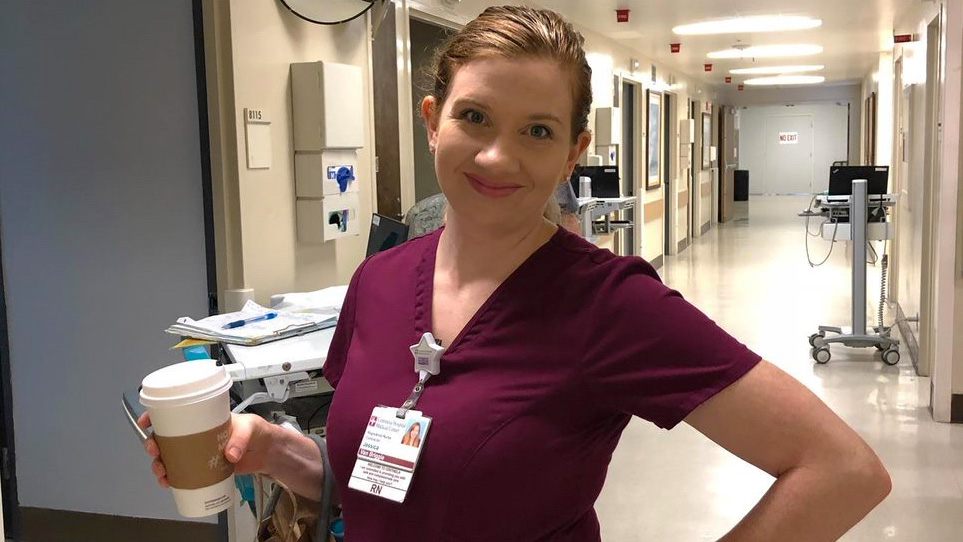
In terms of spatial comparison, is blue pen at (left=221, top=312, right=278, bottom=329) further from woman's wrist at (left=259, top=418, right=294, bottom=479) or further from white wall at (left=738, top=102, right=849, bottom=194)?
white wall at (left=738, top=102, right=849, bottom=194)

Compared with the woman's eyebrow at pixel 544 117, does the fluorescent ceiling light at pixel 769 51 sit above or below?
above

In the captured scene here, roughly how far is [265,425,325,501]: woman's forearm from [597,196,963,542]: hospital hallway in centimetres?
231

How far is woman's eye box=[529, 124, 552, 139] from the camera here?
1.14 m

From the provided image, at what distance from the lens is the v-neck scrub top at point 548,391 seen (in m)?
1.04

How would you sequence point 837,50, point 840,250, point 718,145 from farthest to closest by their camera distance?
point 718,145, point 840,250, point 837,50

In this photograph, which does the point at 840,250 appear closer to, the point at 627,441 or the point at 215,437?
the point at 627,441

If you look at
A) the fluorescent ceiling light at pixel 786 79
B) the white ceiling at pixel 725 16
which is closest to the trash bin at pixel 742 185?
the fluorescent ceiling light at pixel 786 79

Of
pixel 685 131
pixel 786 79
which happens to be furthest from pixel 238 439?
pixel 786 79

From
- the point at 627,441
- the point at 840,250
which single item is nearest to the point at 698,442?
the point at 627,441

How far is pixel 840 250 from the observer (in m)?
12.6

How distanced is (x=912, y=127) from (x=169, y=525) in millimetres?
5847

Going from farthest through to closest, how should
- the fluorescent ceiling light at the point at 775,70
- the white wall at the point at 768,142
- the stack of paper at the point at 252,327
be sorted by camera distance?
the white wall at the point at 768,142 → the fluorescent ceiling light at the point at 775,70 → the stack of paper at the point at 252,327

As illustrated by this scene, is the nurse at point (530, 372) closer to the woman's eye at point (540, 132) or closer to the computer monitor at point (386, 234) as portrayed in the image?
the woman's eye at point (540, 132)

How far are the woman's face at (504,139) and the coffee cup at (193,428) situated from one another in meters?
0.39
